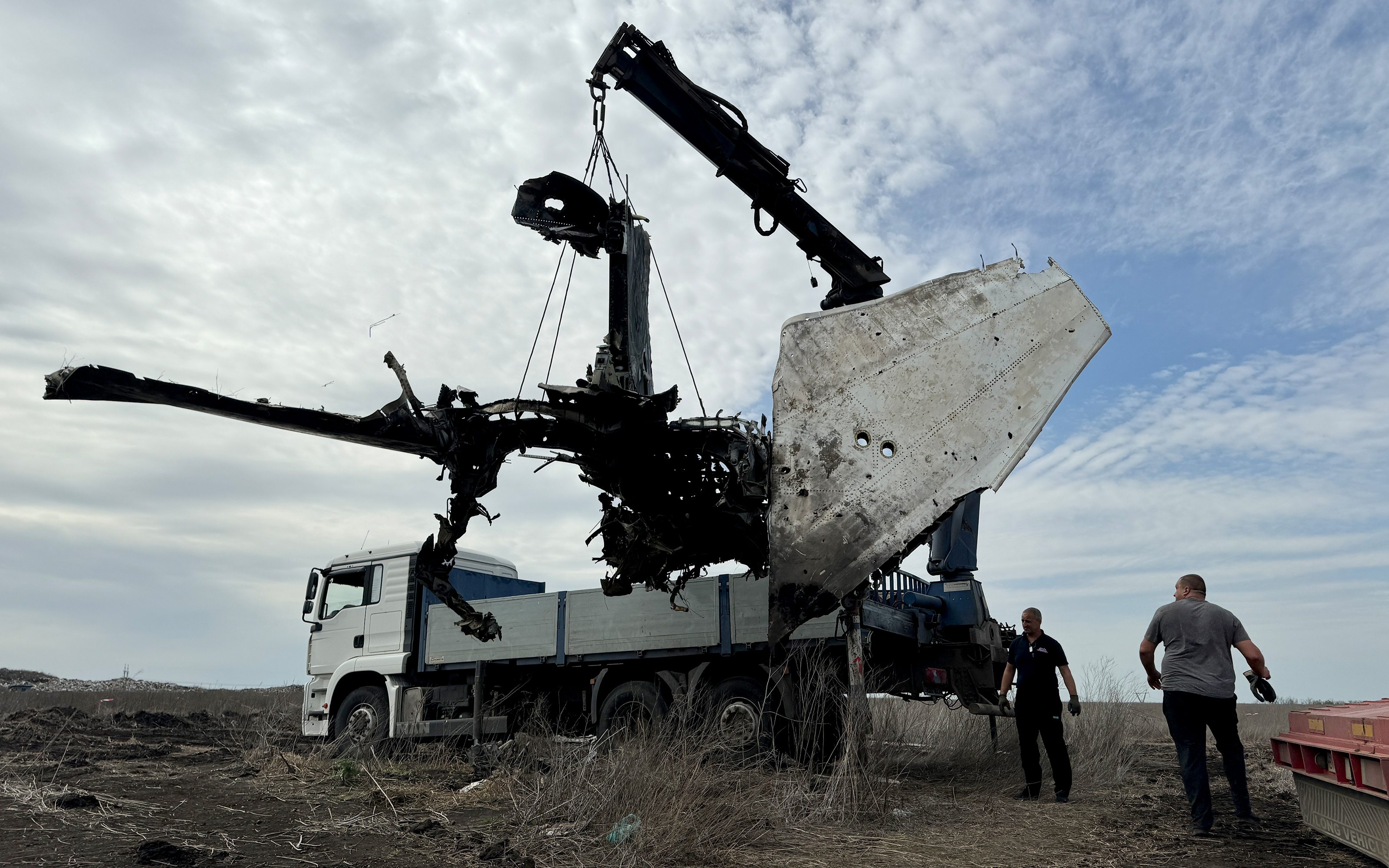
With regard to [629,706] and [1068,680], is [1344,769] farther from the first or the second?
[629,706]

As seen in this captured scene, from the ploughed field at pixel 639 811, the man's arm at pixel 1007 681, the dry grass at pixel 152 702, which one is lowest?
the dry grass at pixel 152 702

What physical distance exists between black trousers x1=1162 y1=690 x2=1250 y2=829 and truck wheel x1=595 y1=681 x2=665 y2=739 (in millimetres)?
5521

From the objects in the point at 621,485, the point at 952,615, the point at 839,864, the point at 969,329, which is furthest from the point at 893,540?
the point at 952,615

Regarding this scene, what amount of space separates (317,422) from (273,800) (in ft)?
11.8

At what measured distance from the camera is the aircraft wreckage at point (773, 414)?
6836 millimetres

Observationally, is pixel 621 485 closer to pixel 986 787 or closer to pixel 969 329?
pixel 969 329

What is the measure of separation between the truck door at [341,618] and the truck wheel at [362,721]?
591 millimetres

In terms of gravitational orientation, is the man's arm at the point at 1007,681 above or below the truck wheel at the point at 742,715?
above

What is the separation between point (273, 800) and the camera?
8.24m

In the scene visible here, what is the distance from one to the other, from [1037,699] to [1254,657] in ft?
6.63

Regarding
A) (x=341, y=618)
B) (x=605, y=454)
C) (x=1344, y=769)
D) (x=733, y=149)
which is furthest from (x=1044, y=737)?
(x=341, y=618)

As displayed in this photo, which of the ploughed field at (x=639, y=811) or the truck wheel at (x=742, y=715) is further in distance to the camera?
the truck wheel at (x=742, y=715)

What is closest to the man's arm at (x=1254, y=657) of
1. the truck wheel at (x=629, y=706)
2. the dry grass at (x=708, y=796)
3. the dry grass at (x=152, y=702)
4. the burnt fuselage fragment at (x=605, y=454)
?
the dry grass at (x=708, y=796)

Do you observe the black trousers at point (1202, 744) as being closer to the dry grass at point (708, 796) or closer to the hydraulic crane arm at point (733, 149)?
the dry grass at point (708, 796)
